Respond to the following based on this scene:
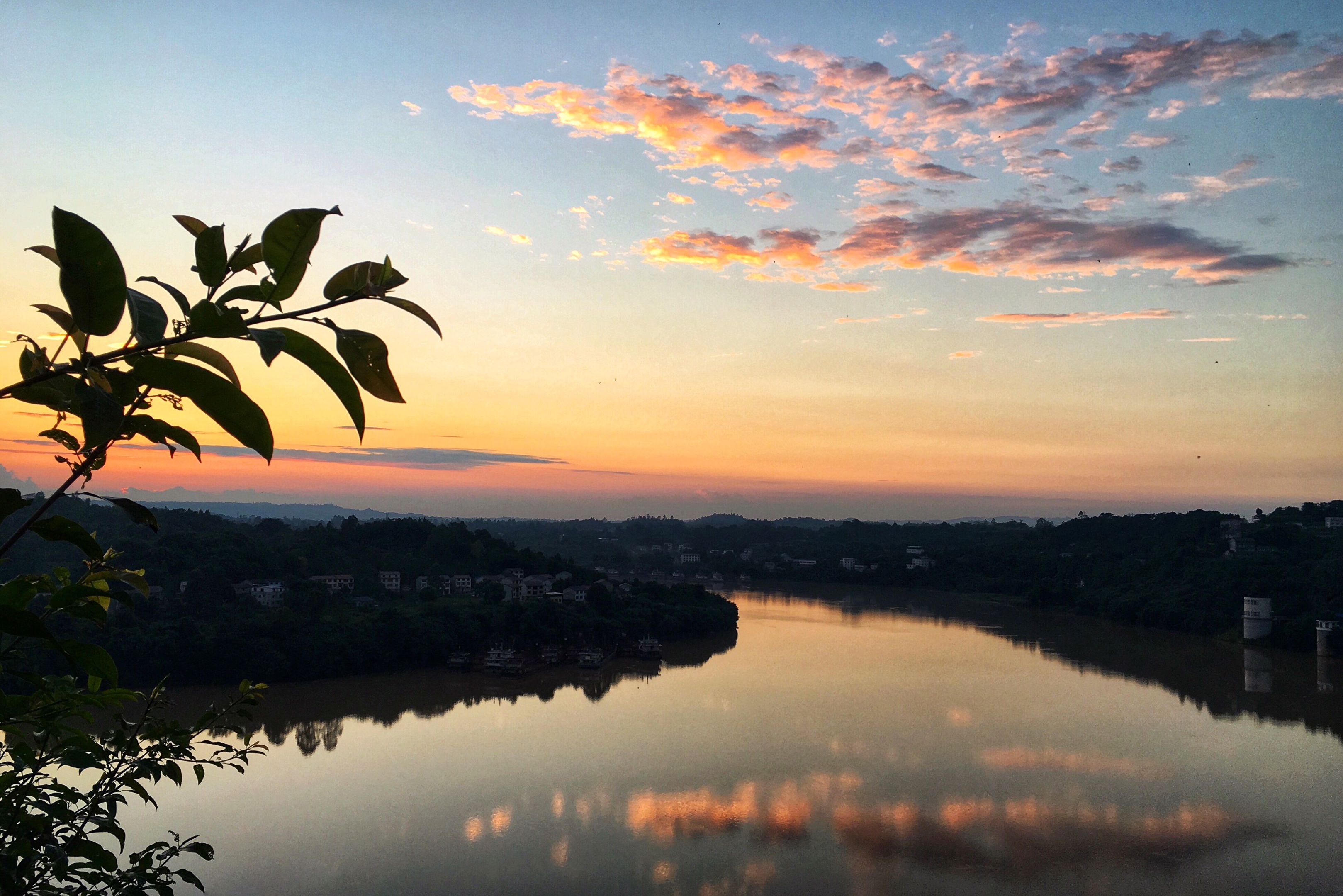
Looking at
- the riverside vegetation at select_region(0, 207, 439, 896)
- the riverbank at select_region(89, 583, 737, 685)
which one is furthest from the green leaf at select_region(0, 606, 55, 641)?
the riverbank at select_region(89, 583, 737, 685)

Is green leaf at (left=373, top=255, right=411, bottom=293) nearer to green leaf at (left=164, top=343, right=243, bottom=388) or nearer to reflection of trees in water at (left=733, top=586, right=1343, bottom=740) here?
green leaf at (left=164, top=343, right=243, bottom=388)

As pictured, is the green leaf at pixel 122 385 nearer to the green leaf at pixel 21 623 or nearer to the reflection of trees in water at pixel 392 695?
the green leaf at pixel 21 623

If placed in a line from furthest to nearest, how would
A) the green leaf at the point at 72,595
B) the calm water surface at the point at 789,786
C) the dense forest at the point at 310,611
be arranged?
the dense forest at the point at 310,611 → the calm water surface at the point at 789,786 → the green leaf at the point at 72,595

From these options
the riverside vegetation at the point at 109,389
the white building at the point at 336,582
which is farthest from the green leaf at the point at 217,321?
the white building at the point at 336,582

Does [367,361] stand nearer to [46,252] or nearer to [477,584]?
[46,252]

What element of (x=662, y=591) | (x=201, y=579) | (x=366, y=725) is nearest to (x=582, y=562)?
(x=662, y=591)

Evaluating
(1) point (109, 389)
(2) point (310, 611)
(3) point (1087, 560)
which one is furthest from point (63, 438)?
(3) point (1087, 560)

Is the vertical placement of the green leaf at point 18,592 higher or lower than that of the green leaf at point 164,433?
lower
